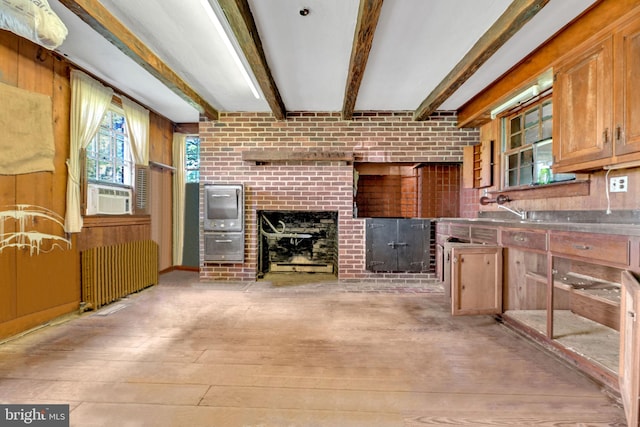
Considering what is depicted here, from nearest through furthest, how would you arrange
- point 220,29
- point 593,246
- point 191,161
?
point 593,246 < point 220,29 < point 191,161

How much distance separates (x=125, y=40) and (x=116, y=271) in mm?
2311

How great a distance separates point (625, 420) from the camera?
137 centimetres

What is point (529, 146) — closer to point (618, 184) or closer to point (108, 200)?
point (618, 184)

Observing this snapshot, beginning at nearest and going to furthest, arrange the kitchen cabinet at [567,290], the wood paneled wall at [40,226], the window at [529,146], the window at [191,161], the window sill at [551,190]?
1. the kitchen cabinet at [567,290]
2. the wood paneled wall at [40,226]
3. the window sill at [551,190]
4. the window at [529,146]
5. the window at [191,161]

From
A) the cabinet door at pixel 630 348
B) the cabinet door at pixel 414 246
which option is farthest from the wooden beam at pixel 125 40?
the cabinet door at pixel 630 348

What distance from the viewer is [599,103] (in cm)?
198

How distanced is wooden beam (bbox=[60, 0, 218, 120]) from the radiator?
1.86 meters

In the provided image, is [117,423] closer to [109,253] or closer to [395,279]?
[109,253]

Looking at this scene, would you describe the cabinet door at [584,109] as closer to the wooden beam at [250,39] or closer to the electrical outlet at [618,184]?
the electrical outlet at [618,184]

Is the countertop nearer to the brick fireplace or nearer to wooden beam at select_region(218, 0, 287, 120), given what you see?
the brick fireplace

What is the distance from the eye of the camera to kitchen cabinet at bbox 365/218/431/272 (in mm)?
3924

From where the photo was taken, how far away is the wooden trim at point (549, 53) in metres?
1.94

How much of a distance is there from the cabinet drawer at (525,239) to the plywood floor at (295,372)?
70 centimetres

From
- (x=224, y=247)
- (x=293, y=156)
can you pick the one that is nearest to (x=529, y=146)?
(x=293, y=156)
